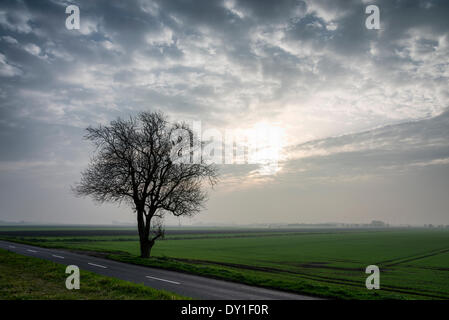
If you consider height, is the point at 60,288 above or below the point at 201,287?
above

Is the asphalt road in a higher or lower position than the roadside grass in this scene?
lower

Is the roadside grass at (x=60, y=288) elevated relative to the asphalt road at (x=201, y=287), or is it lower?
elevated

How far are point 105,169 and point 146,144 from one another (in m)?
4.33

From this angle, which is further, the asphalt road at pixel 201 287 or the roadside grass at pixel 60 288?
the asphalt road at pixel 201 287

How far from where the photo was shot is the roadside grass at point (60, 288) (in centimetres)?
1172

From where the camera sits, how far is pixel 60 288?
13.2m

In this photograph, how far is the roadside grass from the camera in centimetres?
1172

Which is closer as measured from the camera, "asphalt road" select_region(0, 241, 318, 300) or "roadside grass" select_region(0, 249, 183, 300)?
"roadside grass" select_region(0, 249, 183, 300)

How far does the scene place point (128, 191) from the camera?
2892cm

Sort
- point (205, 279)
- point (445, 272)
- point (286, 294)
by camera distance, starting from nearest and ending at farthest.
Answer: point (286, 294) → point (205, 279) → point (445, 272)

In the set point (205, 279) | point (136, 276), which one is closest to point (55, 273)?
point (136, 276)

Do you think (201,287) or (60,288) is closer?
(60,288)
